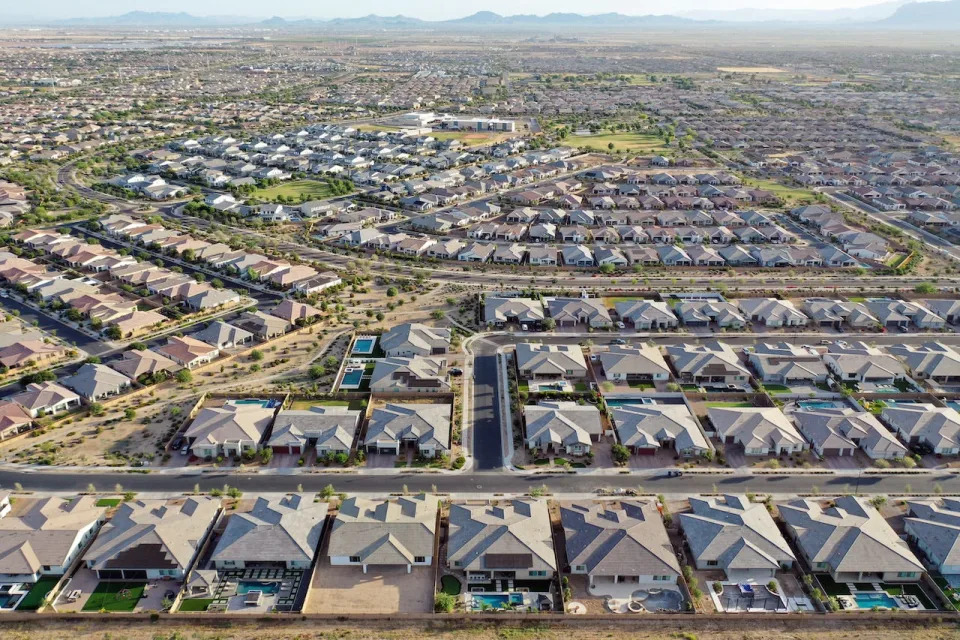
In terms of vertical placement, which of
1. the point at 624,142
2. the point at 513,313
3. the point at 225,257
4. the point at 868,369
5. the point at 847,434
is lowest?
the point at 847,434

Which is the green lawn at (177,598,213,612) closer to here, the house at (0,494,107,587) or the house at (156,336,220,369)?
the house at (0,494,107,587)

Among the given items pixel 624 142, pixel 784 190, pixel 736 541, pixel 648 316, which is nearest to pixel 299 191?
pixel 648 316

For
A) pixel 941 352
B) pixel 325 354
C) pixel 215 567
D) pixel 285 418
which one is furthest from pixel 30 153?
pixel 941 352

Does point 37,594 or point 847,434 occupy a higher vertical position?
point 847,434

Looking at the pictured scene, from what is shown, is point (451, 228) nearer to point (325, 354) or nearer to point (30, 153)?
point (325, 354)

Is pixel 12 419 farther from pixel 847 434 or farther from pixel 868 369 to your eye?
pixel 868 369

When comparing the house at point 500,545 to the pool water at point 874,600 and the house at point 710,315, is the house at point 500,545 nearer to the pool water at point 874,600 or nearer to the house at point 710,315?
the pool water at point 874,600
